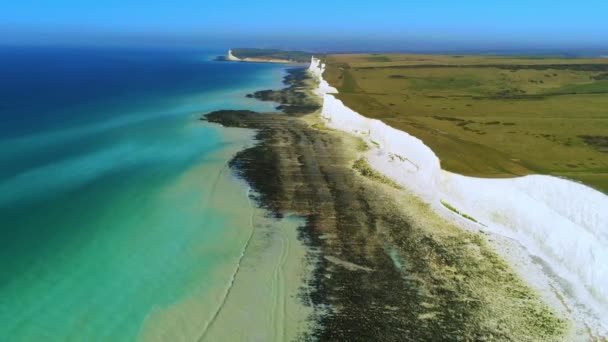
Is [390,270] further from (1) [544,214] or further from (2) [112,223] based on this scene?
(2) [112,223]

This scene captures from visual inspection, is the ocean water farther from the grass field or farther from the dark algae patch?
the grass field

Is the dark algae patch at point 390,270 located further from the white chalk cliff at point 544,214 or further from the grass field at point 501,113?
the grass field at point 501,113

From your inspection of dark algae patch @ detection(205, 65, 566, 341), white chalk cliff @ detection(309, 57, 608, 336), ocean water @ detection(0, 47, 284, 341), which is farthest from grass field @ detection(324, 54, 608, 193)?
ocean water @ detection(0, 47, 284, 341)

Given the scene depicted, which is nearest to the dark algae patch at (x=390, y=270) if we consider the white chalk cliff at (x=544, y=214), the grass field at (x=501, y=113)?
the white chalk cliff at (x=544, y=214)

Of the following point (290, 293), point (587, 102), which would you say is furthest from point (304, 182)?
point (587, 102)

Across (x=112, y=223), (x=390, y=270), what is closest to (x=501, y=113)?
(x=390, y=270)

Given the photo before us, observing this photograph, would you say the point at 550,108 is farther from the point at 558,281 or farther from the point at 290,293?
the point at 290,293
